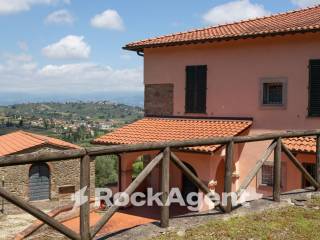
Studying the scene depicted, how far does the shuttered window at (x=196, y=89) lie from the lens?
15.9 m

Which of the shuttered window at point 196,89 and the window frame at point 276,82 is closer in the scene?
the window frame at point 276,82

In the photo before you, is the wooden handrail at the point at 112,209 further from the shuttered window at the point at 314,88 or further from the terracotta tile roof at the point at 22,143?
the terracotta tile roof at the point at 22,143

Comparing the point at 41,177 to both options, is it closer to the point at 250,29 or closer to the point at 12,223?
the point at 12,223

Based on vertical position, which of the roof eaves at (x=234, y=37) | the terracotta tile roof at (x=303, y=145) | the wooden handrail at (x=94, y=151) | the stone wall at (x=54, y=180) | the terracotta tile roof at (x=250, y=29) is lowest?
the stone wall at (x=54, y=180)

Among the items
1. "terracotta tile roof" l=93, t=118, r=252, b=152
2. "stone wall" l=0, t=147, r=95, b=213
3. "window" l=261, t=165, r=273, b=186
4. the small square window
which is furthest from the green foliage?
the small square window

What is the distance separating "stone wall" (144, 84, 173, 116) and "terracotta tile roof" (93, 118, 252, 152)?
14.9 inches

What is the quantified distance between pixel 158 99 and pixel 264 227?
12.1 m

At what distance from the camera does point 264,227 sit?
218 inches

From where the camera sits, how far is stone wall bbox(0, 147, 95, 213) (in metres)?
24.6

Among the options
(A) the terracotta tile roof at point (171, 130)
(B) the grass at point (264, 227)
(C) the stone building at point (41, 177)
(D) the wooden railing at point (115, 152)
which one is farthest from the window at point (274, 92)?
(C) the stone building at point (41, 177)

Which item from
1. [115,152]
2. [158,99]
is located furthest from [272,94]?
[115,152]

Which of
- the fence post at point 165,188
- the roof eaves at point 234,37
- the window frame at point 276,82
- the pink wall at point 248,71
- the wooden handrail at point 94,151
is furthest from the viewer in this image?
the window frame at point 276,82

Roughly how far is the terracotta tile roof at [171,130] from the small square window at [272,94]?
104 centimetres

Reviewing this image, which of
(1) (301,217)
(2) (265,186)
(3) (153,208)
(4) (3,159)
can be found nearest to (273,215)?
(1) (301,217)
